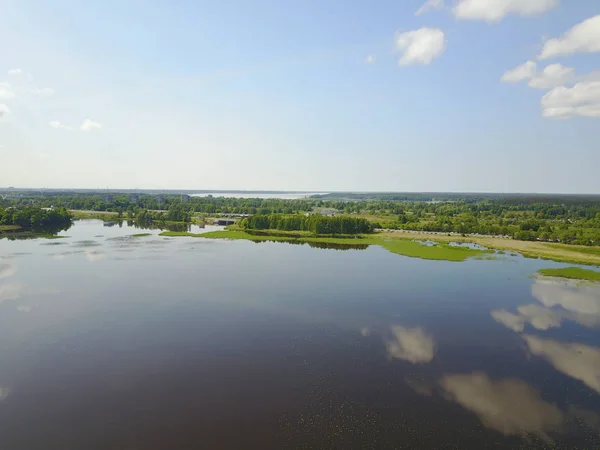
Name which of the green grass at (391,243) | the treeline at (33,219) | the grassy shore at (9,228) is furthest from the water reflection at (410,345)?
the treeline at (33,219)

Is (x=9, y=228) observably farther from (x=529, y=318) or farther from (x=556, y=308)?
(x=556, y=308)

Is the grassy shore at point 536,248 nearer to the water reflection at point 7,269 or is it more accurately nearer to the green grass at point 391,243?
the green grass at point 391,243

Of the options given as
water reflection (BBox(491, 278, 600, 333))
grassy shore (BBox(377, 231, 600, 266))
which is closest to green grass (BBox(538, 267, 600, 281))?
water reflection (BBox(491, 278, 600, 333))

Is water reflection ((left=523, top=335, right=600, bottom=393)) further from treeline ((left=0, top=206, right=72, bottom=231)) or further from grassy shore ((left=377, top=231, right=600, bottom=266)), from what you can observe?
treeline ((left=0, top=206, right=72, bottom=231))

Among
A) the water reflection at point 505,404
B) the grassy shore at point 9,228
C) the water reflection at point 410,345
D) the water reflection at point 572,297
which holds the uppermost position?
the grassy shore at point 9,228

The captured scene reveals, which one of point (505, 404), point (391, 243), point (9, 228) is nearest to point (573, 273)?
point (391, 243)
